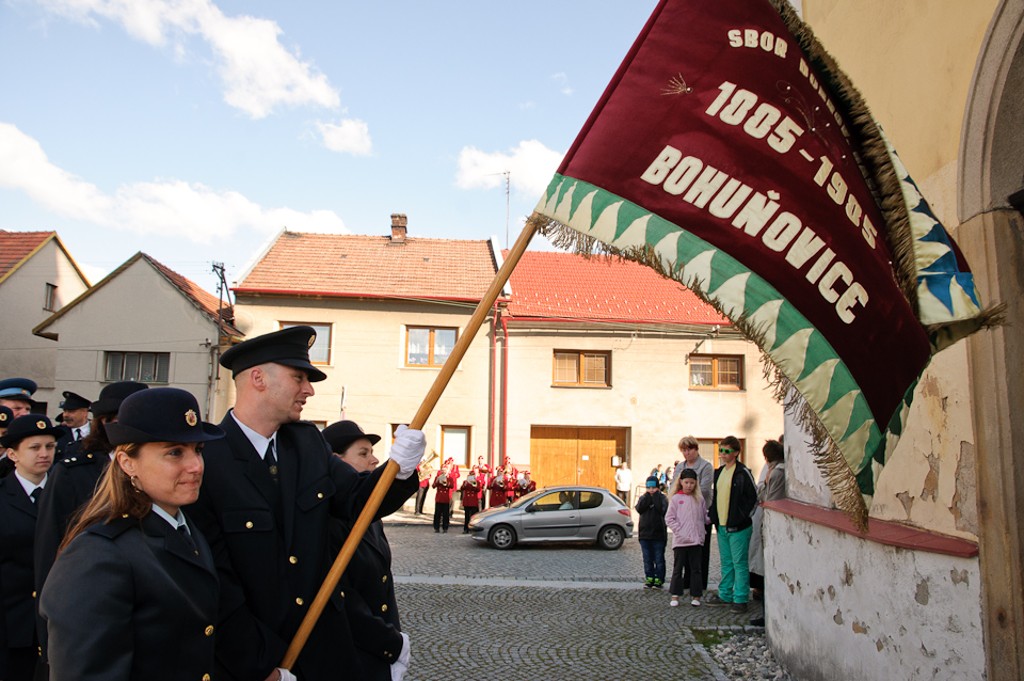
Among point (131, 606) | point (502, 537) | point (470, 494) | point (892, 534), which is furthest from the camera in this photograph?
point (470, 494)

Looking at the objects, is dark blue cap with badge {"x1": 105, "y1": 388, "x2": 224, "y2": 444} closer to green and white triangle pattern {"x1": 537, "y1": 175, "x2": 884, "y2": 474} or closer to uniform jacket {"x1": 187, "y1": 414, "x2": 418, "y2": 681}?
uniform jacket {"x1": 187, "y1": 414, "x2": 418, "y2": 681}

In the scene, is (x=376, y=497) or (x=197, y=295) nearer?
(x=376, y=497)

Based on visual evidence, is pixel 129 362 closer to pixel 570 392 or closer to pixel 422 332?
pixel 422 332

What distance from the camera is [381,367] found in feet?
74.3

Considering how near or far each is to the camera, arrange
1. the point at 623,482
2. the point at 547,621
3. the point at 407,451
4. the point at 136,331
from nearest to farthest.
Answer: the point at 407,451 → the point at 547,621 → the point at 623,482 → the point at 136,331

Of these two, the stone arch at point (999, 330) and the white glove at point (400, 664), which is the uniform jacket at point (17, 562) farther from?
the stone arch at point (999, 330)

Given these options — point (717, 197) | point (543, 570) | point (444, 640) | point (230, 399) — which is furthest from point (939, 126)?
point (230, 399)

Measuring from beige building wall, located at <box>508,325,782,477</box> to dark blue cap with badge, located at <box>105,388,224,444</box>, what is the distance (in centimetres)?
1981

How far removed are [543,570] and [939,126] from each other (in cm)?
937

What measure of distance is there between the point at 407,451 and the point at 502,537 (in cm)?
1243

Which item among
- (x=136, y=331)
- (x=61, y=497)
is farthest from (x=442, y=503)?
(x=61, y=497)

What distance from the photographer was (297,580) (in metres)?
2.64

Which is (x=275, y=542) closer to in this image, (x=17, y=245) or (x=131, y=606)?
(x=131, y=606)

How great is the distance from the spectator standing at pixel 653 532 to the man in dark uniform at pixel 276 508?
7.46 m
